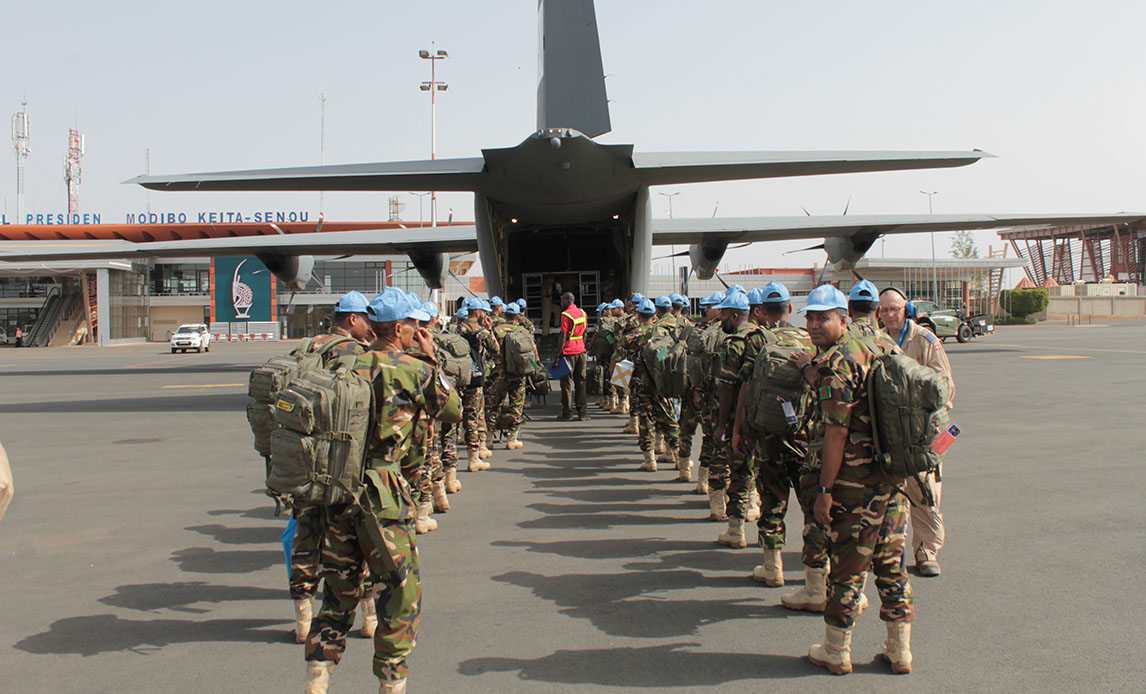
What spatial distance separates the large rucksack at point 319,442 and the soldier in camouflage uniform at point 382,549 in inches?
5.1

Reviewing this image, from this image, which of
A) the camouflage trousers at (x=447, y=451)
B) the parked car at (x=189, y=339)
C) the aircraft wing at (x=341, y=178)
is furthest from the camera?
the parked car at (x=189, y=339)

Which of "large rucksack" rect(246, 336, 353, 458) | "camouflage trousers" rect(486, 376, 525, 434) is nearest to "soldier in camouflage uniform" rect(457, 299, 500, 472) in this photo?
"camouflage trousers" rect(486, 376, 525, 434)

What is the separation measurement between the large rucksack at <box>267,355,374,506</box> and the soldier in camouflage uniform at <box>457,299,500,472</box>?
4.56 meters

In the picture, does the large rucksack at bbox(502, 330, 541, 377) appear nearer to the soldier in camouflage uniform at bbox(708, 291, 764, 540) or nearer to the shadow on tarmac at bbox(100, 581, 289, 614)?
the soldier in camouflage uniform at bbox(708, 291, 764, 540)

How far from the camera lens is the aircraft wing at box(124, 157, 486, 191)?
39.0 feet

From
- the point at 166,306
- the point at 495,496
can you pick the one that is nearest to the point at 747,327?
the point at 495,496

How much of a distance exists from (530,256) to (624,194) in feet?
20.2

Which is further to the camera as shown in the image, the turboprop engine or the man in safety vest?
the turboprop engine

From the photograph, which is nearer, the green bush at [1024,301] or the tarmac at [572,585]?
the tarmac at [572,585]

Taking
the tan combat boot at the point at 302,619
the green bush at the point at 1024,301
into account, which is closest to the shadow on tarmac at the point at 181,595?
the tan combat boot at the point at 302,619

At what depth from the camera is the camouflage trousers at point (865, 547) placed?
3.50m

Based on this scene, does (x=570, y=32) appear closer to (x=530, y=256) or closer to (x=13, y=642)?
(x=530, y=256)

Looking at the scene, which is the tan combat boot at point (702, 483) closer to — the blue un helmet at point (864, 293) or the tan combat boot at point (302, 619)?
the blue un helmet at point (864, 293)

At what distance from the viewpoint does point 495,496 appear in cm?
734
